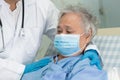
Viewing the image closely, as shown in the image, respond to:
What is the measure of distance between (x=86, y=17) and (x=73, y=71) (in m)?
0.34

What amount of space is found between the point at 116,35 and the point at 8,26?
80cm

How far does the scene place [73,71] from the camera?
4.75 feet

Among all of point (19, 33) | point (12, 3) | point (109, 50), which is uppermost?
point (12, 3)

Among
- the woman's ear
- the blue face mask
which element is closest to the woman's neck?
the blue face mask

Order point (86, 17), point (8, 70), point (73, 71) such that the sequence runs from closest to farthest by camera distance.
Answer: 1. point (73, 71)
2. point (86, 17)
3. point (8, 70)

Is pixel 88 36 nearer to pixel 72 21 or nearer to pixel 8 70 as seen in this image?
pixel 72 21

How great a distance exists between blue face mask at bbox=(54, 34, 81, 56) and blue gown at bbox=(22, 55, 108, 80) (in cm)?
5

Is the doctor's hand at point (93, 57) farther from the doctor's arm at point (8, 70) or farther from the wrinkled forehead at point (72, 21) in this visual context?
the doctor's arm at point (8, 70)

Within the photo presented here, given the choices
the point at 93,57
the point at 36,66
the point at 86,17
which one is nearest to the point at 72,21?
the point at 86,17

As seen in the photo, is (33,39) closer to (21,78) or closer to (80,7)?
(21,78)

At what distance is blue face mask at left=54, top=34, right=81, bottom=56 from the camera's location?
1506 mm

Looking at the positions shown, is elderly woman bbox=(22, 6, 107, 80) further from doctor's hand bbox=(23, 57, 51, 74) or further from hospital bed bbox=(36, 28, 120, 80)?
hospital bed bbox=(36, 28, 120, 80)

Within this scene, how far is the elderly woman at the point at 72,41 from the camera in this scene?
1.47 metres

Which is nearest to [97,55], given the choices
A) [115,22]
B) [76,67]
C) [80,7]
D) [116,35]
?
[76,67]
